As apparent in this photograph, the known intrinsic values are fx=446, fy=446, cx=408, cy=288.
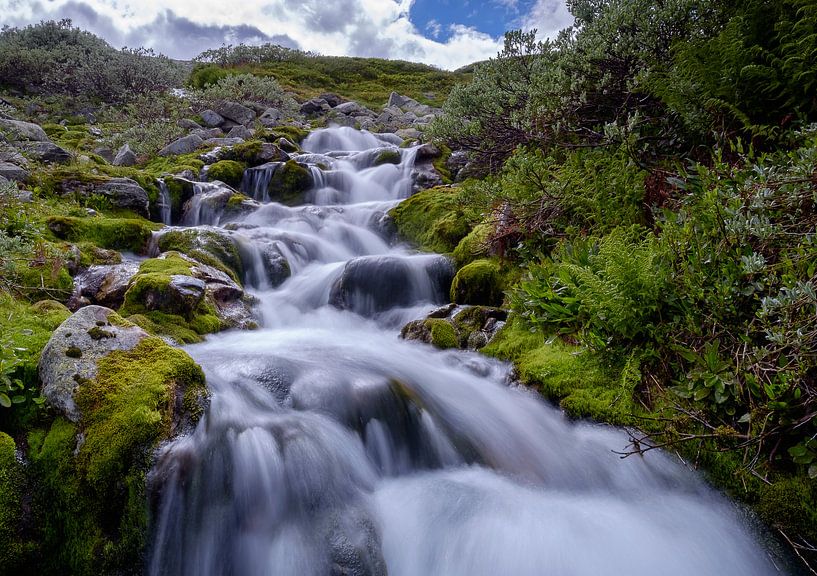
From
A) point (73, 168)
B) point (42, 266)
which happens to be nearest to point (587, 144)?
point (42, 266)

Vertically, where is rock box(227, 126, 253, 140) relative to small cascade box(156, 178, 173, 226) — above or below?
above

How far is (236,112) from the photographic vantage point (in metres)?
20.3

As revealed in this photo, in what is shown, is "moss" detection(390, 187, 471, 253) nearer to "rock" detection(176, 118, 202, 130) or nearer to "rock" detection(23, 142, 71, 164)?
"rock" detection(23, 142, 71, 164)

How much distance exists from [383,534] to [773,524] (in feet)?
8.42

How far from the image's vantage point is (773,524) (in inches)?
115

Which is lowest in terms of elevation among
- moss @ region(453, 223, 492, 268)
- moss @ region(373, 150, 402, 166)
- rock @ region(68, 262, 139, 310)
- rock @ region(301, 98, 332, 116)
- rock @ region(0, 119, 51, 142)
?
rock @ region(68, 262, 139, 310)

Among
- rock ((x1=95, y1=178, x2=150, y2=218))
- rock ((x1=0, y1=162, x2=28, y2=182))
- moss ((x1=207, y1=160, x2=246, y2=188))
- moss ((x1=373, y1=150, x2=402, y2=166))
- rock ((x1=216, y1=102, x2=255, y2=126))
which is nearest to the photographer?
rock ((x1=0, y1=162, x2=28, y2=182))

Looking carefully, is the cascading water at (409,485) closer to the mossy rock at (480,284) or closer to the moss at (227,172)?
the mossy rock at (480,284)

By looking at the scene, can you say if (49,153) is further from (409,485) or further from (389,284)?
(409,485)

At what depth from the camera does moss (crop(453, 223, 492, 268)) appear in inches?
275

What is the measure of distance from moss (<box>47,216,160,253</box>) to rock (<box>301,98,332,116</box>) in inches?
718

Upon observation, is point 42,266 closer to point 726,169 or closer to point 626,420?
point 626,420

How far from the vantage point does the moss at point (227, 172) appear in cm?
1338

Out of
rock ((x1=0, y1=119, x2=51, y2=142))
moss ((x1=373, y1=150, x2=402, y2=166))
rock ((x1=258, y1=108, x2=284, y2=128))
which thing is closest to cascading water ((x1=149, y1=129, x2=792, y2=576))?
moss ((x1=373, y1=150, x2=402, y2=166))
